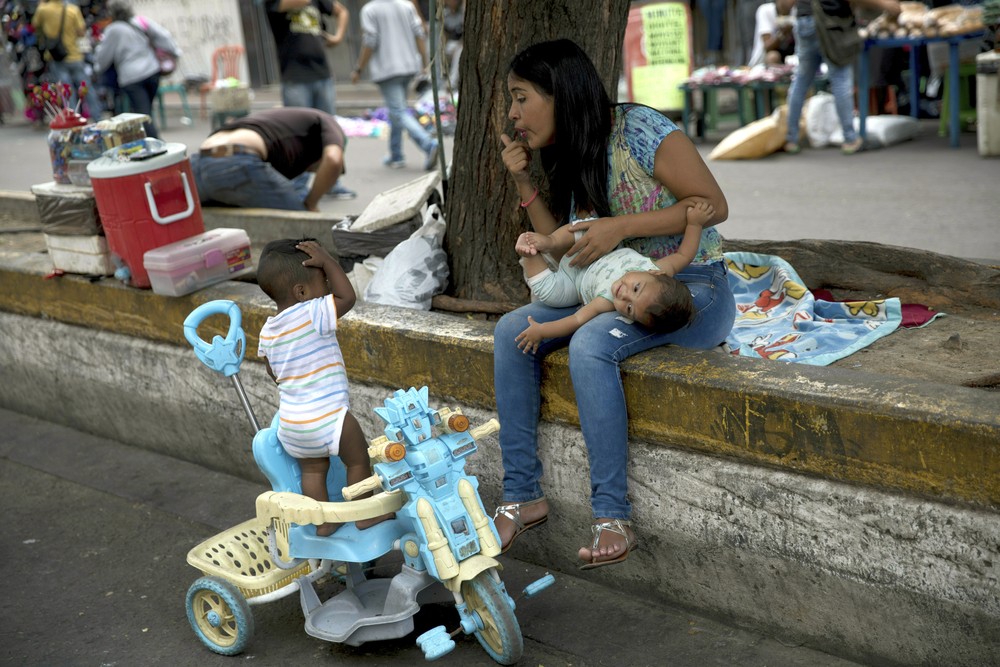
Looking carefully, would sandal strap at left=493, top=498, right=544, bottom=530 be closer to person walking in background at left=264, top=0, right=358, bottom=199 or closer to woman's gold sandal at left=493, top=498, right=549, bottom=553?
woman's gold sandal at left=493, top=498, right=549, bottom=553

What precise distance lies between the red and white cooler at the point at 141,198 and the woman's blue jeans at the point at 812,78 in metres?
6.32

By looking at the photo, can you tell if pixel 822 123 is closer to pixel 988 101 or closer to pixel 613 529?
pixel 988 101

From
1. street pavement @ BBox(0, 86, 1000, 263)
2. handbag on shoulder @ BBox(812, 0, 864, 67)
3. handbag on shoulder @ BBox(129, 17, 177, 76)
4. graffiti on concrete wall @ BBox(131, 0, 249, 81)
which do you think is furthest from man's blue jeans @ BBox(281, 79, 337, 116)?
graffiti on concrete wall @ BBox(131, 0, 249, 81)

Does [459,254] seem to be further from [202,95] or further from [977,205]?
[202,95]

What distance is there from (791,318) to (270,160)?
12.3 ft

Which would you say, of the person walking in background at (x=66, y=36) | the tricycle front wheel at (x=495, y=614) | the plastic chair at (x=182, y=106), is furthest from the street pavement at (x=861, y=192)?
the plastic chair at (x=182, y=106)

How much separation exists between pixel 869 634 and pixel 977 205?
5181mm

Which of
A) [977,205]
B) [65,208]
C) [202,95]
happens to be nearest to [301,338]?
[65,208]

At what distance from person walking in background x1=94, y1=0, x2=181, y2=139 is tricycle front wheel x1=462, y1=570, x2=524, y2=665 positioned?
32.6 ft

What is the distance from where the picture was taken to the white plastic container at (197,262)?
4.29 meters

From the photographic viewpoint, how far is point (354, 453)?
10.1 ft

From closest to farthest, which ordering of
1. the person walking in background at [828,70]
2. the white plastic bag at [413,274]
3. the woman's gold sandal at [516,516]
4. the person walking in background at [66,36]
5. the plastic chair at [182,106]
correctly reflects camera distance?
the woman's gold sandal at [516,516]
the white plastic bag at [413,274]
the person walking in background at [828,70]
the person walking in background at [66,36]
the plastic chair at [182,106]

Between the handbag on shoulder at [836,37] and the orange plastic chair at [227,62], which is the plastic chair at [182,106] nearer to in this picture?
the orange plastic chair at [227,62]

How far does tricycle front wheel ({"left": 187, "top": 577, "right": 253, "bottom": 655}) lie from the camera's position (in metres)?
3.07
